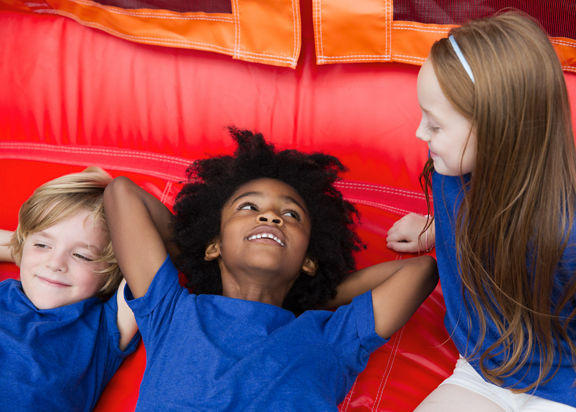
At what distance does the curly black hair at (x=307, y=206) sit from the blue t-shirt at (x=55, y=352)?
0.21 meters

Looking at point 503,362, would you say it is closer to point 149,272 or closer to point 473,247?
point 473,247

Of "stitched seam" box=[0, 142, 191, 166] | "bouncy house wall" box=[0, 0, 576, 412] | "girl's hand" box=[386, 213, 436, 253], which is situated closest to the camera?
"girl's hand" box=[386, 213, 436, 253]

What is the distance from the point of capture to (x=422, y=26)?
160 cm

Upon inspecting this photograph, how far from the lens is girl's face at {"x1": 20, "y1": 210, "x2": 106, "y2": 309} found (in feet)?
4.34

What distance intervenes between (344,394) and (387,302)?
20 cm

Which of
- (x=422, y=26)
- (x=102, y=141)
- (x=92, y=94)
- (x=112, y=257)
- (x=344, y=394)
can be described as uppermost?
(x=422, y=26)

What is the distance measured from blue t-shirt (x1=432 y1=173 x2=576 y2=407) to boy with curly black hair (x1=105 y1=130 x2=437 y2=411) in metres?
0.06

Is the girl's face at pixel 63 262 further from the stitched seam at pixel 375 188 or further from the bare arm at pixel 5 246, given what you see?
the stitched seam at pixel 375 188

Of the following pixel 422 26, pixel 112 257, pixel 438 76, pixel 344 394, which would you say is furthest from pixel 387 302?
pixel 422 26

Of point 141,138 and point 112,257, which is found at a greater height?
point 141,138

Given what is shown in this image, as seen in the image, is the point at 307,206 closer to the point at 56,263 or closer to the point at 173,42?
the point at 56,263

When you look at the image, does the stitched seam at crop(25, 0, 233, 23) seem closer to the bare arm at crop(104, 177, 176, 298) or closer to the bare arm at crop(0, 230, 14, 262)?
the bare arm at crop(104, 177, 176, 298)

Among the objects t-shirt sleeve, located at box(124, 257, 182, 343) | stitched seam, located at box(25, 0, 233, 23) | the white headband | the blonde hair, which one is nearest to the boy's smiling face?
t-shirt sleeve, located at box(124, 257, 182, 343)

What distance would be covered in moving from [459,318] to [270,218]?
0.42m
